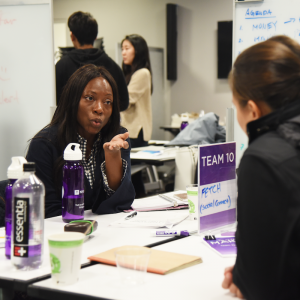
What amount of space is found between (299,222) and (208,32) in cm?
609

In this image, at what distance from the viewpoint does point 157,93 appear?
6.89m

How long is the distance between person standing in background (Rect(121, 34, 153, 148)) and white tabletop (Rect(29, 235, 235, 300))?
276cm

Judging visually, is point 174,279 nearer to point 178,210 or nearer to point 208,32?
point 178,210

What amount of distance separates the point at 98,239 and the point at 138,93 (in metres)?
2.67

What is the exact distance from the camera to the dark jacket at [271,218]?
84 cm

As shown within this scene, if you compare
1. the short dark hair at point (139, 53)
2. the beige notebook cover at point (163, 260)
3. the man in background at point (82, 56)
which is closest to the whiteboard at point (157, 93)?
the short dark hair at point (139, 53)

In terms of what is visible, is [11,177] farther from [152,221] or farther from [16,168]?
[152,221]

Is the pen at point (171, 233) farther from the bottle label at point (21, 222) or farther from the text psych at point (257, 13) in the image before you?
the text psych at point (257, 13)

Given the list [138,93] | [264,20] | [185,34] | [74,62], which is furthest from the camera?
[185,34]

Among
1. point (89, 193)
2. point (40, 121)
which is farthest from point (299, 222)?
point (40, 121)

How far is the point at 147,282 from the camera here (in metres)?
1.05

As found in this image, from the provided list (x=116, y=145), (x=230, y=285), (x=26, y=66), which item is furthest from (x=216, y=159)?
(x=26, y=66)

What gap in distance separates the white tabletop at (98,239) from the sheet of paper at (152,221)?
0.11 feet

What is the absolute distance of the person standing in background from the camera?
154 inches
